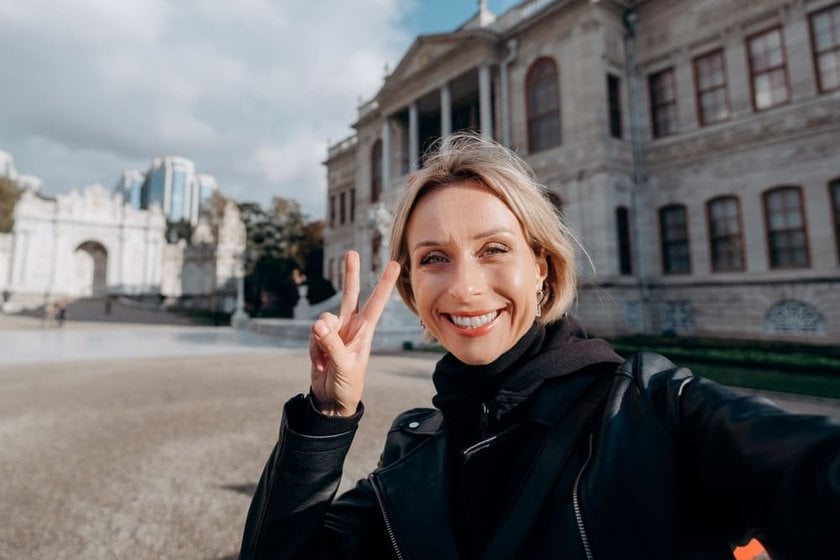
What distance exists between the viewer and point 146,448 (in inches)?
195

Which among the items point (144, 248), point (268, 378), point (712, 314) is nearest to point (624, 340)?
point (712, 314)

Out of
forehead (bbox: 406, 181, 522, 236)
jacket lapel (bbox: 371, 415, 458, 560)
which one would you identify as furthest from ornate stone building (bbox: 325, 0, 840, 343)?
jacket lapel (bbox: 371, 415, 458, 560)

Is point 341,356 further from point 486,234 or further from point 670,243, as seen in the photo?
point 670,243

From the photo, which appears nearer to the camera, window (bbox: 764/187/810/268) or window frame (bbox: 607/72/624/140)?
window (bbox: 764/187/810/268)

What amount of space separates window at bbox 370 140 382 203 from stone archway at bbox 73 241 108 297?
37030 millimetres

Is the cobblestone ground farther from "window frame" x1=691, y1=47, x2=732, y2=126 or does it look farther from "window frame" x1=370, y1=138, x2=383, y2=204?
"window frame" x1=370, y1=138, x2=383, y2=204

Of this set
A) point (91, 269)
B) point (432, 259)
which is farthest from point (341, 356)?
point (91, 269)

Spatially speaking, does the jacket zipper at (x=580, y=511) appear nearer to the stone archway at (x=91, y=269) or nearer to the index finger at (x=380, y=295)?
the index finger at (x=380, y=295)

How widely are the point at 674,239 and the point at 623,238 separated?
1.75 meters

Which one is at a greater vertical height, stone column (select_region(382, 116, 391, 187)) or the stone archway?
stone column (select_region(382, 116, 391, 187))

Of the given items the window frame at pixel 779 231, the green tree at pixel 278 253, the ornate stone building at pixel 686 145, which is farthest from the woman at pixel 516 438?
the green tree at pixel 278 253

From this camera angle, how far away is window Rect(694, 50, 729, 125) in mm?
14867

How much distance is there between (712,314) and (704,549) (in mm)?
16273

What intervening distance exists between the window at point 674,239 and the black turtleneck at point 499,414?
1673 centimetres
